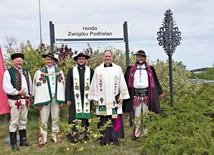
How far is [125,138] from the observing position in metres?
5.64

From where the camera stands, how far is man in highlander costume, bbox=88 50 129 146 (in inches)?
197

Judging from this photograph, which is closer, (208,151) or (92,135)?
→ (208,151)

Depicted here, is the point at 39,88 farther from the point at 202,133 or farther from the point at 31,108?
the point at 202,133

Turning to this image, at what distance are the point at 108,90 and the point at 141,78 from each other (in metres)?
0.70

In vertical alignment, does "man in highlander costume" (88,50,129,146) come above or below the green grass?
above

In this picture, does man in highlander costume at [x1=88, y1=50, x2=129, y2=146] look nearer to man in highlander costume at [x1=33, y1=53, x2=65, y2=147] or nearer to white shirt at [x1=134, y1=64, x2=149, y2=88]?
white shirt at [x1=134, y1=64, x2=149, y2=88]

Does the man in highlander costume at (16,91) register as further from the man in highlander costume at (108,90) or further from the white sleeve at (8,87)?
the man in highlander costume at (108,90)

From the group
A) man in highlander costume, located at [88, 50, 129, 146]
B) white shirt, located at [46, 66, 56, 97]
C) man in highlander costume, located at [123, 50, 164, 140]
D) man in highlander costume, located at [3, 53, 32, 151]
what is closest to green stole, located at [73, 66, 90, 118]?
man in highlander costume, located at [88, 50, 129, 146]

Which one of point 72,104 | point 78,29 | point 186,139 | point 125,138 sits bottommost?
point 125,138

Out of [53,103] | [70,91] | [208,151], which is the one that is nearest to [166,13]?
[70,91]

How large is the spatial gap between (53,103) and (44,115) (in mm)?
289

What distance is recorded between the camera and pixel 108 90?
5000mm

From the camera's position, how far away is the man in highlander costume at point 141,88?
5219 mm

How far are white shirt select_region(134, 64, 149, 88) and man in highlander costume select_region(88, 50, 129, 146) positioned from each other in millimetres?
287
